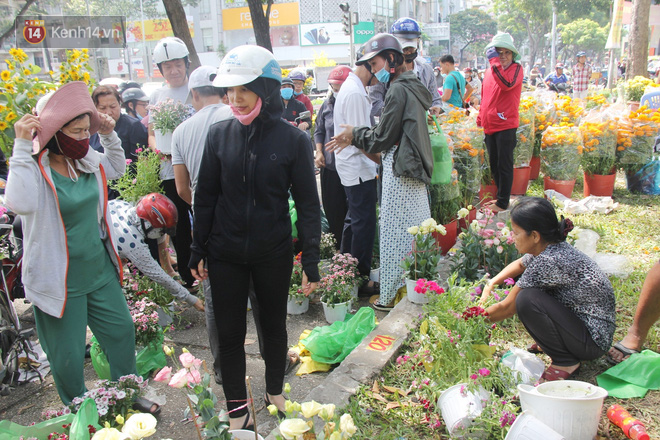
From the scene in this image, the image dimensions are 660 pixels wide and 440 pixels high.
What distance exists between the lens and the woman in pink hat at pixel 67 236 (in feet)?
7.93

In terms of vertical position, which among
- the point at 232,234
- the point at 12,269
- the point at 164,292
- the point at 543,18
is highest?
the point at 543,18

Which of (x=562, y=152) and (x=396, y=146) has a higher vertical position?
(x=396, y=146)

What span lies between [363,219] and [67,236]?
244 cm

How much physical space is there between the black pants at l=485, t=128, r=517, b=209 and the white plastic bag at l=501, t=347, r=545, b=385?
11.3ft

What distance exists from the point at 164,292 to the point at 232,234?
1.84m

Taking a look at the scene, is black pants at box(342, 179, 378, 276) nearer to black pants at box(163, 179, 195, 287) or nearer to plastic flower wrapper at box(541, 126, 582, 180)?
black pants at box(163, 179, 195, 287)

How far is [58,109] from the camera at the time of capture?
2.46 metres

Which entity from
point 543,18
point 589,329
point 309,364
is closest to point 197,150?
point 309,364

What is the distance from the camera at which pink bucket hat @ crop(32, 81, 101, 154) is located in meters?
2.43

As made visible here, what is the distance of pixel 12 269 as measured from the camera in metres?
3.68

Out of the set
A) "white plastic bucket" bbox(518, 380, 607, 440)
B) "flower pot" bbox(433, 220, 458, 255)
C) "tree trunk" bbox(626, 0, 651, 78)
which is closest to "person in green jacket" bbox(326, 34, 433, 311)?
"flower pot" bbox(433, 220, 458, 255)

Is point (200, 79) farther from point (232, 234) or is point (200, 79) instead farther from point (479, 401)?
point (479, 401)

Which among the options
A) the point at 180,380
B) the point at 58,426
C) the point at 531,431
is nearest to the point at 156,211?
the point at 58,426

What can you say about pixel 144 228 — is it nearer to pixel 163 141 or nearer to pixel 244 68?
pixel 163 141
